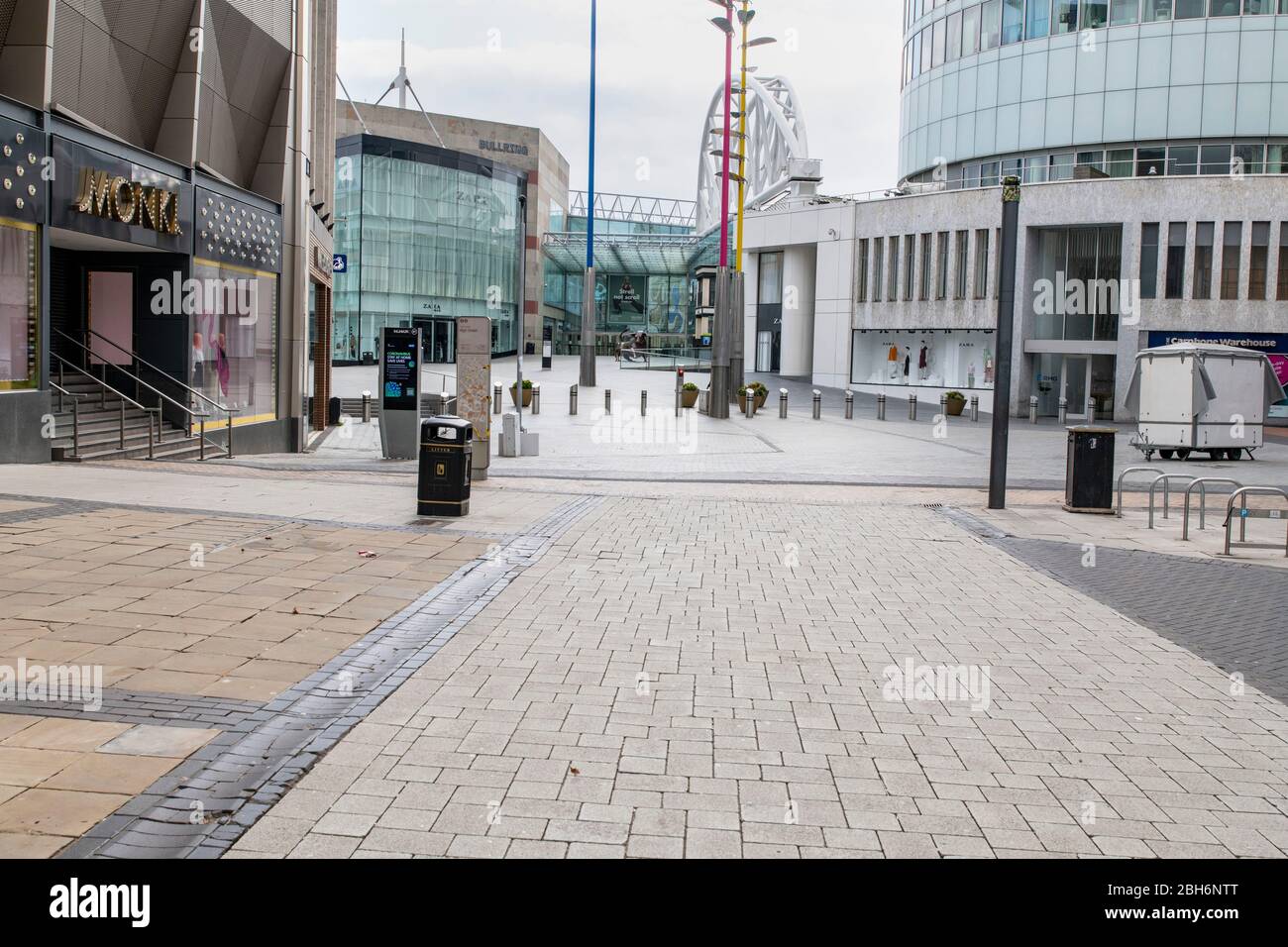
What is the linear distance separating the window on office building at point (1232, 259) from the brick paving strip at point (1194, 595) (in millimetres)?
35354

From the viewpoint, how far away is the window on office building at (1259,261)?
4284 centimetres

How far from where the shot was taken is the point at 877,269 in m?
53.4

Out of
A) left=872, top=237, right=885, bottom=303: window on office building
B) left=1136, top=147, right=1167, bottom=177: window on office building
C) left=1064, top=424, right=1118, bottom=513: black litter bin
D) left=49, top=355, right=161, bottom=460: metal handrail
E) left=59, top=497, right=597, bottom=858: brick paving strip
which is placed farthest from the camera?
left=872, top=237, right=885, bottom=303: window on office building

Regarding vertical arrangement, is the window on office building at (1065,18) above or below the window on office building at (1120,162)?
above

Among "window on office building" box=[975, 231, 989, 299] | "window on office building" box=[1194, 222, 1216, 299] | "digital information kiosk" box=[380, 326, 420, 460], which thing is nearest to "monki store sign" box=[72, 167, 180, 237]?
"digital information kiosk" box=[380, 326, 420, 460]

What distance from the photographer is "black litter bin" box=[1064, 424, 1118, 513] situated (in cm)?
1569

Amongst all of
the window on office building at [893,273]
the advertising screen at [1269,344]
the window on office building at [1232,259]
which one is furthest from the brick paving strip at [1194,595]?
the window on office building at [893,273]

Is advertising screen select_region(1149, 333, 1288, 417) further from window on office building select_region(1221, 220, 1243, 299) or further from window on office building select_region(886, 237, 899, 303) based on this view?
window on office building select_region(886, 237, 899, 303)

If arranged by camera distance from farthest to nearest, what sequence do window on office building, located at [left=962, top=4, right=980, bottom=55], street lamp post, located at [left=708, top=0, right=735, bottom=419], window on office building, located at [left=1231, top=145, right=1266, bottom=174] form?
window on office building, located at [left=962, top=4, right=980, bottom=55] → window on office building, located at [left=1231, top=145, right=1266, bottom=174] → street lamp post, located at [left=708, top=0, right=735, bottom=419]

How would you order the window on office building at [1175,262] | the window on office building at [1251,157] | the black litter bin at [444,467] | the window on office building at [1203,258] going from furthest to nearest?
the window on office building at [1251,157] → the window on office building at [1175,262] → the window on office building at [1203,258] → the black litter bin at [444,467]

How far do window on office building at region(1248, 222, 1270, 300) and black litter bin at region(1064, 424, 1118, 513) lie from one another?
32321 mm

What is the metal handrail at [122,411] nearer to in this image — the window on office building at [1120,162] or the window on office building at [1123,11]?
the window on office building at [1120,162]

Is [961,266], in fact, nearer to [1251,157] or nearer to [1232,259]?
[1232,259]
